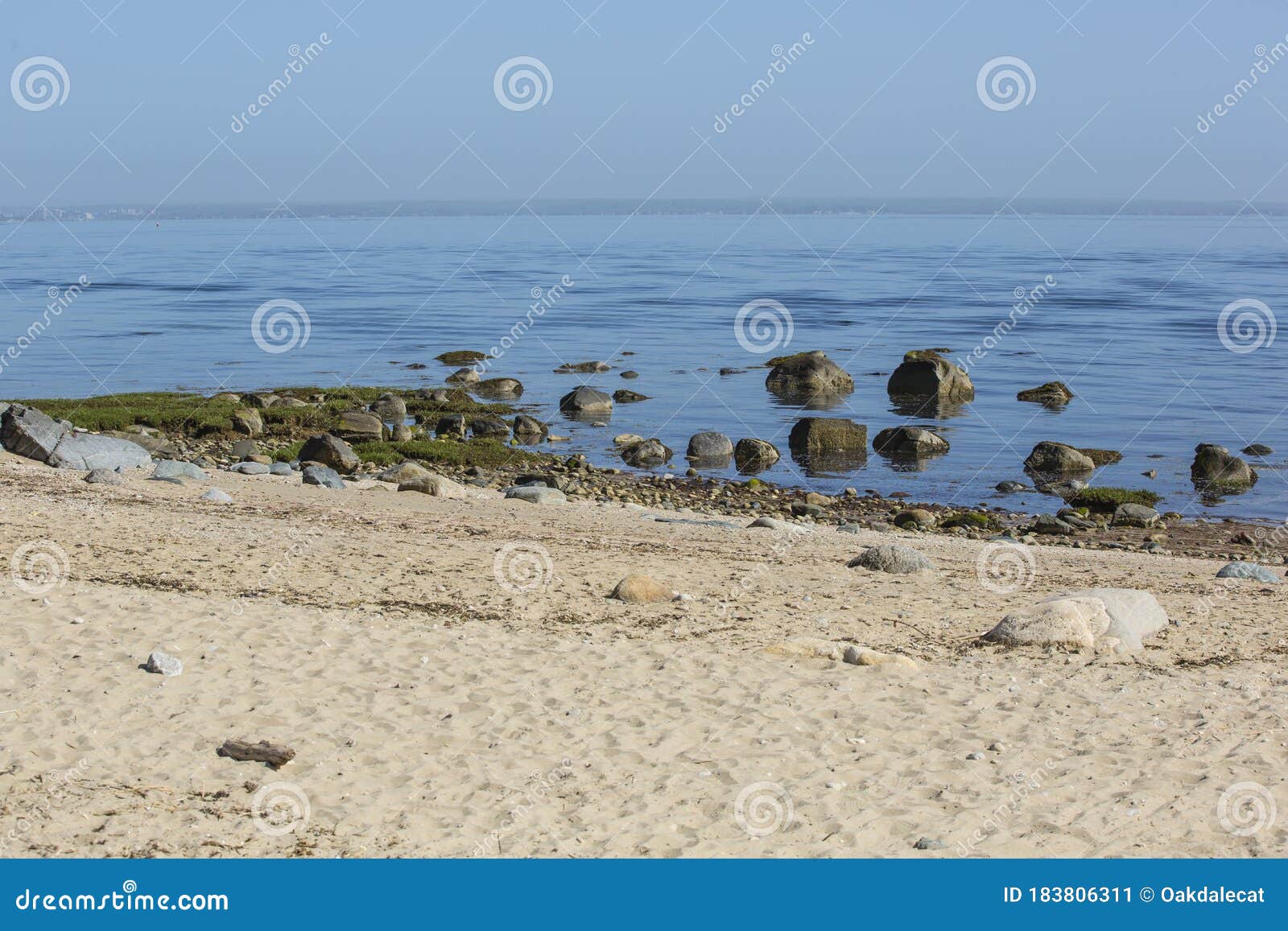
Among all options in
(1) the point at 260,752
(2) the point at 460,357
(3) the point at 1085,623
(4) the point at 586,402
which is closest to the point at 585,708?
(1) the point at 260,752

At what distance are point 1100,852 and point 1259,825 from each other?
3.43 feet

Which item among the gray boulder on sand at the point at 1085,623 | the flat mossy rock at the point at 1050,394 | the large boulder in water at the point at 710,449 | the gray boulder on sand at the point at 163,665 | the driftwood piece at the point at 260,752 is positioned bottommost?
the driftwood piece at the point at 260,752

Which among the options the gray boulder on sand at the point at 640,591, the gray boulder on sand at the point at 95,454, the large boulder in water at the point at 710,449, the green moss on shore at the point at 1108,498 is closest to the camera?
the gray boulder on sand at the point at 640,591

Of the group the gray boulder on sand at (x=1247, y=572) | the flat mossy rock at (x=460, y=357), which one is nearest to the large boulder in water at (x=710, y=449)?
the gray boulder on sand at (x=1247, y=572)

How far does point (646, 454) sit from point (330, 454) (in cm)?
609

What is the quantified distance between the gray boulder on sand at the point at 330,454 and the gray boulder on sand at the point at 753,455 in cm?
719

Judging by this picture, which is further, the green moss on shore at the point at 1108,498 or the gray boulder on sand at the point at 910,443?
the gray boulder on sand at the point at 910,443

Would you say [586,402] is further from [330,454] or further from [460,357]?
[460,357]

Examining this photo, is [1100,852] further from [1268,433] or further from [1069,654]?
[1268,433]

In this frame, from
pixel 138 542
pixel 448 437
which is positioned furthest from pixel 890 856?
pixel 448 437

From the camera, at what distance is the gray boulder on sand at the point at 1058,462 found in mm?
23500

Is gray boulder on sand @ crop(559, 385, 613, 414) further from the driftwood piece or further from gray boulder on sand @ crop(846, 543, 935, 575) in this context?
the driftwood piece

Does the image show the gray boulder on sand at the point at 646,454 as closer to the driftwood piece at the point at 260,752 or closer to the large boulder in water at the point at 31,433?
the large boulder in water at the point at 31,433

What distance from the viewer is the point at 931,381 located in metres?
32.6
